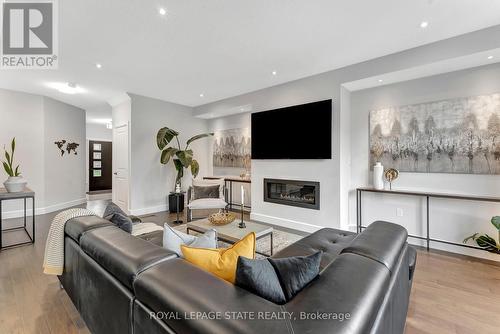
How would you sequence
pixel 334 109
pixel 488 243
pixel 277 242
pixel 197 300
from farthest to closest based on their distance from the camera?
pixel 334 109 → pixel 277 242 → pixel 488 243 → pixel 197 300

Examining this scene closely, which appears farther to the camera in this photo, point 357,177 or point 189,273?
point 357,177

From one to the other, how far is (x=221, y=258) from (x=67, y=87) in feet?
17.2

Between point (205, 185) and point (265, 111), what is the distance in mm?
1945

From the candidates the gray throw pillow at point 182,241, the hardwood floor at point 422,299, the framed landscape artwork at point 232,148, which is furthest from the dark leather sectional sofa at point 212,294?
the framed landscape artwork at point 232,148

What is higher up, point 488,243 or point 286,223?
point 488,243

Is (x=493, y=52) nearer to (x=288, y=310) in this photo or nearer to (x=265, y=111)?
(x=265, y=111)

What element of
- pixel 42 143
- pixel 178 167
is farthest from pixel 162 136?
pixel 42 143

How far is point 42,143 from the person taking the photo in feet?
17.0

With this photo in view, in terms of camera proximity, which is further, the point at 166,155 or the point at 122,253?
the point at 166,155

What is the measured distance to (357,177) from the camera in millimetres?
3861

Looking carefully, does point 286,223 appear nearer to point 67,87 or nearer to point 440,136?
point 440,136

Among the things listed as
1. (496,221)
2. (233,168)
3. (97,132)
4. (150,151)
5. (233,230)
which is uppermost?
(97,132)

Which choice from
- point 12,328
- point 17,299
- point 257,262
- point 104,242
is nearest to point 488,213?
point 257,262

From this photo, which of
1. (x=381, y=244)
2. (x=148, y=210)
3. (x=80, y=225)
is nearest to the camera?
(x=381, y=244)
